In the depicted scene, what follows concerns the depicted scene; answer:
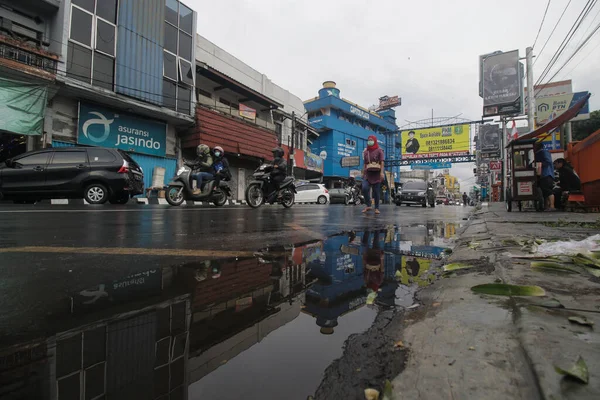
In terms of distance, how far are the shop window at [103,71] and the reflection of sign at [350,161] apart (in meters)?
23.7

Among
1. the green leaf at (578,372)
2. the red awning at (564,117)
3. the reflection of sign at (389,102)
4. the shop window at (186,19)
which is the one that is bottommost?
the green leaf at (578,372)

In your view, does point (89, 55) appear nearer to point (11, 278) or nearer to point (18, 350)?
point (11, 278)

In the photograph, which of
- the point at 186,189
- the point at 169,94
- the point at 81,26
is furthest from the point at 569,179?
the point at 81,26

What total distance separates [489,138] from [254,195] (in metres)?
25.5

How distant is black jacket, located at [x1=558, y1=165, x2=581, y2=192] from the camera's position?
24.6 feet

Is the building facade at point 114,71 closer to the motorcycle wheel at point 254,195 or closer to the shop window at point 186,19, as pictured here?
the shop window at point 186,19

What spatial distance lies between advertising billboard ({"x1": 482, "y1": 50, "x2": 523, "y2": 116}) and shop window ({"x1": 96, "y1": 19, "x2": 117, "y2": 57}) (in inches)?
751

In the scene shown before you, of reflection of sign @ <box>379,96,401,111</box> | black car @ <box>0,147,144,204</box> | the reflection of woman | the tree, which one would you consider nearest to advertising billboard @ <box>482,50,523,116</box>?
the tree

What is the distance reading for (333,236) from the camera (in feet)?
11.8

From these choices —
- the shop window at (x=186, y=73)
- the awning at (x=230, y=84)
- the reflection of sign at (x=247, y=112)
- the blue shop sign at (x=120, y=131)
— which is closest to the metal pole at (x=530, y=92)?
the awning at (x=230, y=84)

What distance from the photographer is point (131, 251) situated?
7.61ft

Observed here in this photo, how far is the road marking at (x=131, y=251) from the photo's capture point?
7.36ft

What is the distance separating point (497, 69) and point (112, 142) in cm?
2024

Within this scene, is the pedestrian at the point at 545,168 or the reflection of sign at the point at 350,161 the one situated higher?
the reflection of sign at the point at 350,161
